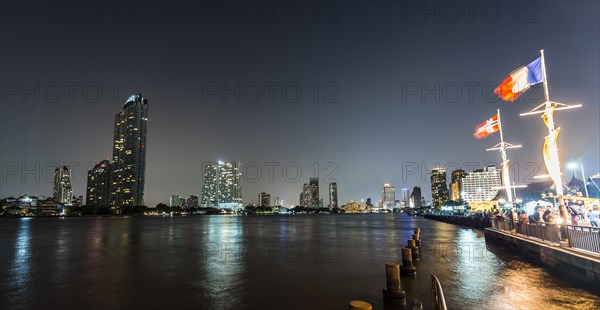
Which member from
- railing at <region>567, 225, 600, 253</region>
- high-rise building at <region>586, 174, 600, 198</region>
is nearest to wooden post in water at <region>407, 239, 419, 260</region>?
railing at <region>567, 225, 600, 253</region>

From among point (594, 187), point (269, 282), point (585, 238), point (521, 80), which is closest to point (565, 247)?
point (585, 238)

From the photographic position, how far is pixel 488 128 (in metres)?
35.9

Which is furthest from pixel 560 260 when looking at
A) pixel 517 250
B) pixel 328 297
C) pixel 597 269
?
pixel 328 297

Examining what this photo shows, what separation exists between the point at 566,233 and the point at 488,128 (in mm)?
19654

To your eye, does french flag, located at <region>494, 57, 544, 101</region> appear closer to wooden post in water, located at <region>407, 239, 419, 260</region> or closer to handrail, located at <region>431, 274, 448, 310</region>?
wooden post in water, located at <region>407, 239, 419, 260</region>

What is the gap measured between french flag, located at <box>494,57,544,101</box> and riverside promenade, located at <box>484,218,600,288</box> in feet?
30.6

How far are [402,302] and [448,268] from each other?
379 inches

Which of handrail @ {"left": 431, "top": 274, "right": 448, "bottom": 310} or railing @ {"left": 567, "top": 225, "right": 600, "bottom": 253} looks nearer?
handrail @ {"left": 431, "top": 274, "right": 448, "bottom": 310}

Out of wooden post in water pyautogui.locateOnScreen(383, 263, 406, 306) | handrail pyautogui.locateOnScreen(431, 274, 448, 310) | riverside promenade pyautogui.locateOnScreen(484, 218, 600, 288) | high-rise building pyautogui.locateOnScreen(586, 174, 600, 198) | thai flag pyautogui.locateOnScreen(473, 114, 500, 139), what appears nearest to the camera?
handrail pyautogui.locateOnScreen(431, 274, 448, 310)

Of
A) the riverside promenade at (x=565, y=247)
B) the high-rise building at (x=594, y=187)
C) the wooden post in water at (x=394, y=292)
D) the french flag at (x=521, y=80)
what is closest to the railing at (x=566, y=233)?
the riverside promenade at (x=565, y=247)

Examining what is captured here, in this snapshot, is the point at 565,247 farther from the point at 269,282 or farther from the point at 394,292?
the point at 269,282

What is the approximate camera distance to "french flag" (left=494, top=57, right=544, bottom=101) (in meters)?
23.1

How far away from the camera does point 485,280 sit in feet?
57.9

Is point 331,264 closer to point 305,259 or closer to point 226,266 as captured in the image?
point 305,259
